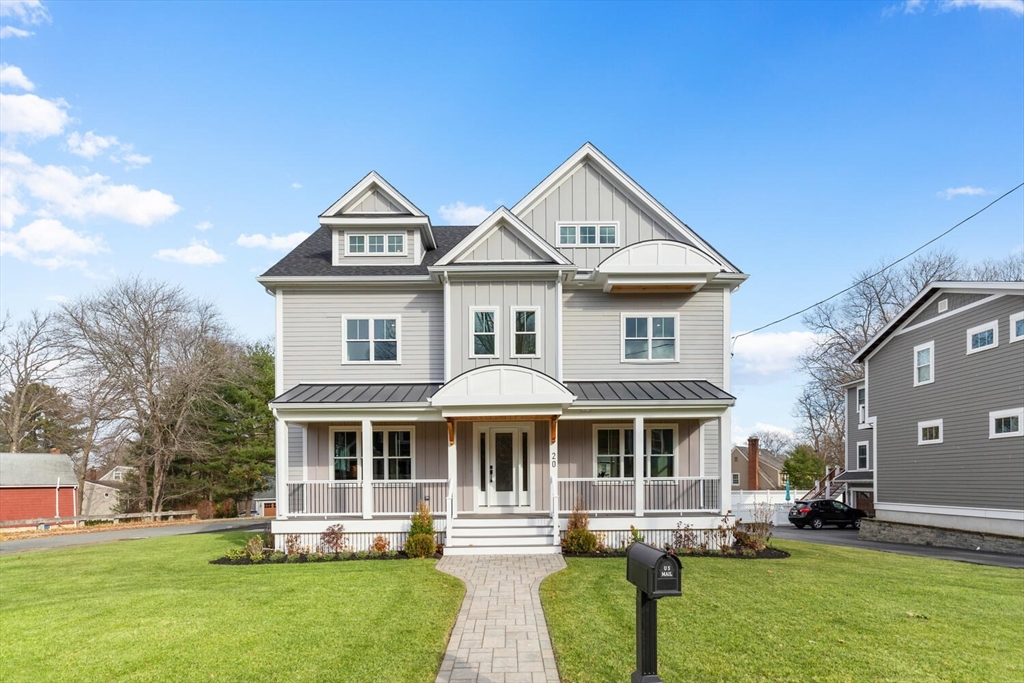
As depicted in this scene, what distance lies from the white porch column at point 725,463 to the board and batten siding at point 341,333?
711 centimetres

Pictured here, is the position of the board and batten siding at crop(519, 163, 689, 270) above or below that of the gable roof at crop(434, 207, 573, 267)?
above

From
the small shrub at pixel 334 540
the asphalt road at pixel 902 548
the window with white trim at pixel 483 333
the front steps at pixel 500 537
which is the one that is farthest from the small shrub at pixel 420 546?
the asphalt road at pixel 902 548

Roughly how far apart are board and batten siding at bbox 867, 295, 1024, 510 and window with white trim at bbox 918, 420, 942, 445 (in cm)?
20

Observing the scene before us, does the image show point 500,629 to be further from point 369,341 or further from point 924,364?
point 924,364

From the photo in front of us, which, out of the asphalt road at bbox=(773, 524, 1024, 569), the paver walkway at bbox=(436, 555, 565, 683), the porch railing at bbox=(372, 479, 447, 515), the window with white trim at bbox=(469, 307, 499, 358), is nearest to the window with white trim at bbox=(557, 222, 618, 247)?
the window with white trim at bbox=(469, 307, 499, 358)

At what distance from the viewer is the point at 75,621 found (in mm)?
8367

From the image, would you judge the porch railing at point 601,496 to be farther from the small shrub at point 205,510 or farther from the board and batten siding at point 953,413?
the small shrub at point 205,510

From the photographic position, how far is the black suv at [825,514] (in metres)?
27.4

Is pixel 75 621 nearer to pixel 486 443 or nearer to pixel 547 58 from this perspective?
pixel 486 443

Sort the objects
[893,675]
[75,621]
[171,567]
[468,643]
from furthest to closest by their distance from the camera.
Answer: [171,567]
[75,621]
[468,643]
[893,675]

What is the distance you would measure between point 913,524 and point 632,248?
14.5 m

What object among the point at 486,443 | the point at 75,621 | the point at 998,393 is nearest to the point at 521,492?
the point at 486,443

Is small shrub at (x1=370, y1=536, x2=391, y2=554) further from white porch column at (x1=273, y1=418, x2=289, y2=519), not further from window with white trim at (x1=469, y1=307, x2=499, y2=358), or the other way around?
window with white trim at (x1=469, y1=307, x2=499, y2=358)

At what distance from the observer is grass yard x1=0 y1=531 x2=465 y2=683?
6363 millimetres
